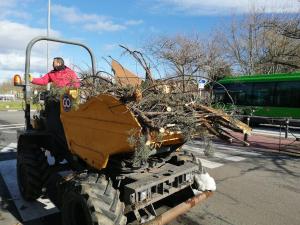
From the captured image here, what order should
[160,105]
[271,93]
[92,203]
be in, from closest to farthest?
[92,203]
[160,105]
[271,93]

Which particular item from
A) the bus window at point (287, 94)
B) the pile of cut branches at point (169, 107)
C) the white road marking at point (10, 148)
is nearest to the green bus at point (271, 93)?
the bus window at point (287, 94)

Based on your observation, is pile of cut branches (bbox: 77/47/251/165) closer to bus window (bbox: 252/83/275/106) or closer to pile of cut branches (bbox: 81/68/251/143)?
pile of cut branches (bbox: 81/68/251/143)

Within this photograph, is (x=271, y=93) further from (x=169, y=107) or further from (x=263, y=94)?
(x=169, y=107)

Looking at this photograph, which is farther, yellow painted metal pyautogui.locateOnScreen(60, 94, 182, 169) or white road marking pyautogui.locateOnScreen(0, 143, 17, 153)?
white road marking pyautogui.locateOnScreen(0, 143, 17, 153)

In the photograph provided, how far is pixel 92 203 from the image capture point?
376 cm

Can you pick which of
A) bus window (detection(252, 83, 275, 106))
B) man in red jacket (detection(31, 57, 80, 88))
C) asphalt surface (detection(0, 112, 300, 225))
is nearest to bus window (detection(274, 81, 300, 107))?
bus window (detection(252, 83, 275, 106))

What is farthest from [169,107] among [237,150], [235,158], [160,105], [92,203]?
[237,150]

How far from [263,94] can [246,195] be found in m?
15.6

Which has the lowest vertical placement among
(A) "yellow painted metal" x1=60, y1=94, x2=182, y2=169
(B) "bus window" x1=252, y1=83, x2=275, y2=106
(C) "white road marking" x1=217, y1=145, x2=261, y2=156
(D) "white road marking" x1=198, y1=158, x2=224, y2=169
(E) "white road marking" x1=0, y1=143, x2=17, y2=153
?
(E) "white road marking" x1=0, y1=143, x2=17, y2=153

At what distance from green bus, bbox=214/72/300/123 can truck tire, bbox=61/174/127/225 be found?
1526cm

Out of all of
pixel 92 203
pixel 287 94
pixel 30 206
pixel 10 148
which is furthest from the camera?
pixel 287 94

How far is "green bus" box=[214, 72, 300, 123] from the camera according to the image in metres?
19.7

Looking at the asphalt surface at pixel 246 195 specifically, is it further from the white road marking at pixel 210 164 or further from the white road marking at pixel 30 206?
the white road marking at pixel 30 206

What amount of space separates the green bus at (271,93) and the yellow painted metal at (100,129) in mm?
14853
